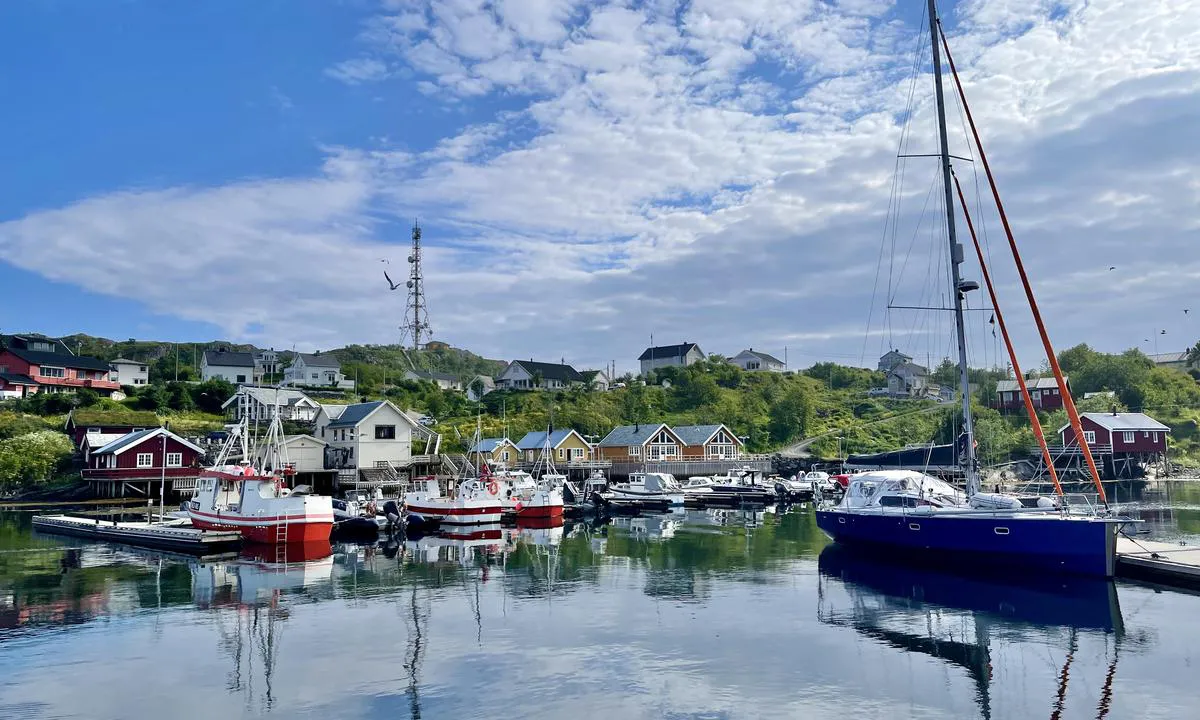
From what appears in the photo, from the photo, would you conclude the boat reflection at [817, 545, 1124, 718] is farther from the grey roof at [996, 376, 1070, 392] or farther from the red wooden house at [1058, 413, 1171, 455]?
the grey roof at [996, 376, 1070, 392]

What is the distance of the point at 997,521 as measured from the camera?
29656mm

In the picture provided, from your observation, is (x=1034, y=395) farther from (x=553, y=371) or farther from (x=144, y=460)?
(x=144, y=460)

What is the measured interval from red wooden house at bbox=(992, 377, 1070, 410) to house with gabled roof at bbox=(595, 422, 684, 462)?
49.5 m

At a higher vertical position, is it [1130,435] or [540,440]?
[540,440]

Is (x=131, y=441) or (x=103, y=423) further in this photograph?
(x=103, y=423)

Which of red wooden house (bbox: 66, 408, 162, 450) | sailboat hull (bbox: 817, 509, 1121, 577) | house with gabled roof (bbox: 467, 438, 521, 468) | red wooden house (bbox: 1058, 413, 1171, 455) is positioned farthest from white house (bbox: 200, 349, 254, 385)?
red wooden house (bbox: 1058, 413, 1171, 455)

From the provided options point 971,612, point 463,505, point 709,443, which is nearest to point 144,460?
point 463,505

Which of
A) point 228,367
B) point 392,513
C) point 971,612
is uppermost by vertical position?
point 228,367

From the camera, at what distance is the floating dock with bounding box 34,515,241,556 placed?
39.1 metres

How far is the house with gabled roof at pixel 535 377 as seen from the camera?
120 m

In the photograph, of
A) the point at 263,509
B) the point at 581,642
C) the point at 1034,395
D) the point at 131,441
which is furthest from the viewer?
the point at 1034,395

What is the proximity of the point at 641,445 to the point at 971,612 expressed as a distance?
197ft

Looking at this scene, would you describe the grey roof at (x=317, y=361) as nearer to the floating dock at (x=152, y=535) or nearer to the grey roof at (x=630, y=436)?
the grey roof at (x=630, y=436)

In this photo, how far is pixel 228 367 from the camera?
10162 centimetres
